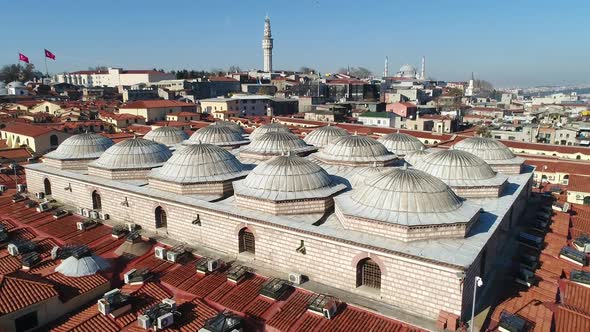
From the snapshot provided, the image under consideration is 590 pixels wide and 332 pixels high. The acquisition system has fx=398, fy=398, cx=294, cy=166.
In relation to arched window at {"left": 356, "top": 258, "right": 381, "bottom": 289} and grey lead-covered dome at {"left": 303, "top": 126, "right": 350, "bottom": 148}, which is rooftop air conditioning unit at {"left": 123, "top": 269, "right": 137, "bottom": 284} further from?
grey lead-covered dome at {"left": 303, "top": 126, "right": 350, "bottom": 148}

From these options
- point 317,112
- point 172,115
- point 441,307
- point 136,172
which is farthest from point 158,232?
point 317,112

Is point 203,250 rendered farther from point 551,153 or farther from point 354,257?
point 551,153

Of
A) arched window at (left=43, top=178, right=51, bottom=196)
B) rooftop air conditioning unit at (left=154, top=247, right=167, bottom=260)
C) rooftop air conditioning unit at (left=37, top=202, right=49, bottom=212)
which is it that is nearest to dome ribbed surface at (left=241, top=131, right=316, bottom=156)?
rooftop air conditioning unit at (left=154, top=247, right=167, bottom=260)

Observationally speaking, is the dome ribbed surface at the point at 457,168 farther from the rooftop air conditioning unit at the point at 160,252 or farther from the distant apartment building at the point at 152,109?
the distant apartment building at the point at 152,109

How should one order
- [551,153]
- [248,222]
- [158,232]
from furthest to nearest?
[551,153], [158,232], [248,222]

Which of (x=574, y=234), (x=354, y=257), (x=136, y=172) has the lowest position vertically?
(x=574, y=234)

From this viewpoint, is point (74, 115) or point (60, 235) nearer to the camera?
point (60, 235)

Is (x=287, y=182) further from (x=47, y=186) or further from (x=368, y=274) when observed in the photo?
(x=47, y=186)
